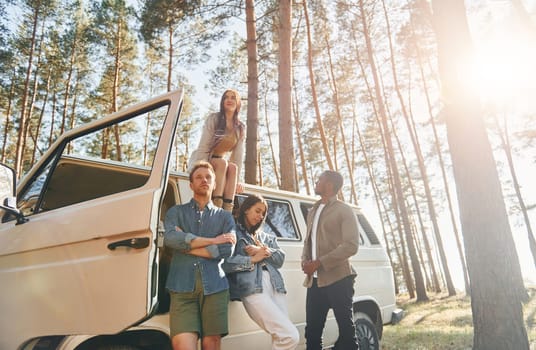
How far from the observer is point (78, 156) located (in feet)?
11.0

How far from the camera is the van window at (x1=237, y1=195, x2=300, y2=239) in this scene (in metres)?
4.04

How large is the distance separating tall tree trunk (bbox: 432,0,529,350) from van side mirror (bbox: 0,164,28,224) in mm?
4363

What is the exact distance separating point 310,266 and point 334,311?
47 centimetres

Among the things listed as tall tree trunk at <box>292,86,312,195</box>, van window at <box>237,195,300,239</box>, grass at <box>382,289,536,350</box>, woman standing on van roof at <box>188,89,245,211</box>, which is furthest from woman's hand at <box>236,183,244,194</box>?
tall tree trunk at <box>292,86,312,195</box>

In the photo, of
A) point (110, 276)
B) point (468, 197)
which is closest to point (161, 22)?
point (468, 197)

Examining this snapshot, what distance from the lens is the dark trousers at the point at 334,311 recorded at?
11.8 feet

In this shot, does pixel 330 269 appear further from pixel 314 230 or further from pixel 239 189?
pixel 239 189

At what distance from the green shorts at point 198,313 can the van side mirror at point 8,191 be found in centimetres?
109

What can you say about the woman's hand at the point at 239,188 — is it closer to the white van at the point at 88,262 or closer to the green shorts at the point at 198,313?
the white van at the point at 88,262

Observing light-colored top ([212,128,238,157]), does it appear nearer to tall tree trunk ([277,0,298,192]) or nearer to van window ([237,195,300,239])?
van window ([237,195,300,239])

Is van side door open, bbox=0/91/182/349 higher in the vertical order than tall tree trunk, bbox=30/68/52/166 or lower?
lower

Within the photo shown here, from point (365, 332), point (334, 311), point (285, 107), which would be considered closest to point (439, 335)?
point (365, 332)

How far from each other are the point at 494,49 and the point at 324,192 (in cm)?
1567

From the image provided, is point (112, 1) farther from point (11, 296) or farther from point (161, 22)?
point (11, 296)
